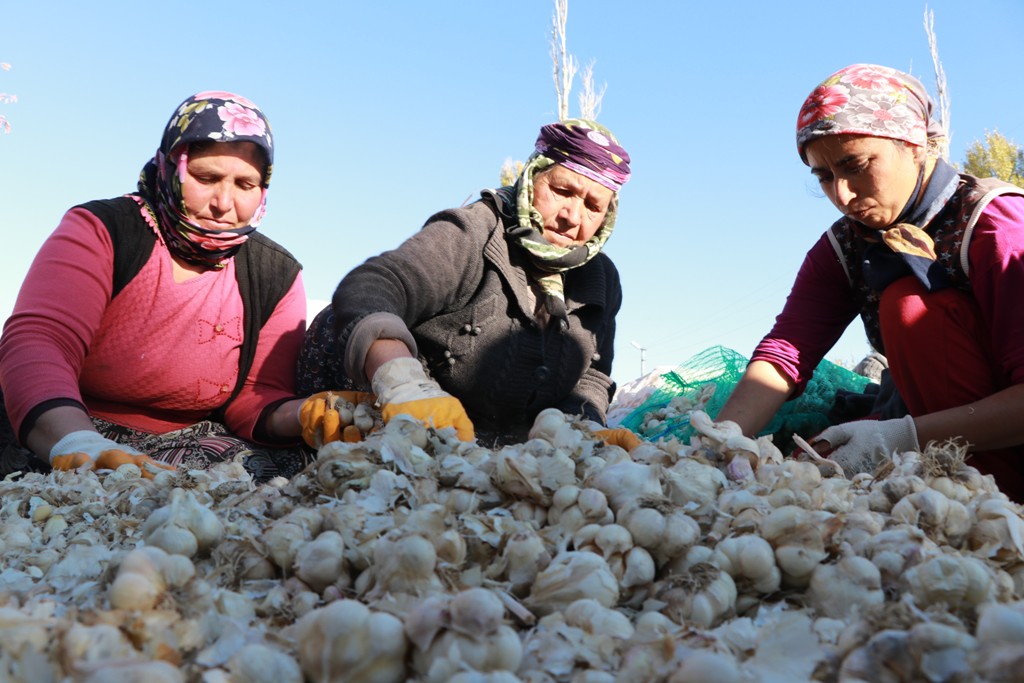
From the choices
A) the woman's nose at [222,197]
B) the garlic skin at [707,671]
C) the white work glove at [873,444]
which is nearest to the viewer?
the garlic skin at [707,671]

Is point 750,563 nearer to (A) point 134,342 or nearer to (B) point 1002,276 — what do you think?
(B) point 1002,276

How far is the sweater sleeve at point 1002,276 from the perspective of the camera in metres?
2.03

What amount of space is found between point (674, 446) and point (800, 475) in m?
0.20

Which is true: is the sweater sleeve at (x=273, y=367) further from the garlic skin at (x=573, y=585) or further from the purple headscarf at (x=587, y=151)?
the garlic skin at (x=573, y=585)

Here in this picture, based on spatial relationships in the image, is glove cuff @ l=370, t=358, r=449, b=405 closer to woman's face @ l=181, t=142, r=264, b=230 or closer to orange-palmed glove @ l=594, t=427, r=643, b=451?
orange-palmed glove @ l=594, t=427, r=643, b=451

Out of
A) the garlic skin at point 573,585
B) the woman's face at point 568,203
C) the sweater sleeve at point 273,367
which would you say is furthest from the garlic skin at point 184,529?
the woman's face at point 568,203

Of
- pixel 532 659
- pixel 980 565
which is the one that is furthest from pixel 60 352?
pixel 980 565

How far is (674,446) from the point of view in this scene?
55.1 inches

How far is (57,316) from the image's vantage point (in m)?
2.20

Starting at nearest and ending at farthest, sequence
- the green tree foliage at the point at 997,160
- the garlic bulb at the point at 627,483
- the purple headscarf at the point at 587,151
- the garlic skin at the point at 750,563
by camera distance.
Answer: the garlic skin at the point at 750,563
the garlic bulb at the point at 627,483
the purple headscarf at the point at 587,151
the green tree foliage at the point at 997,160

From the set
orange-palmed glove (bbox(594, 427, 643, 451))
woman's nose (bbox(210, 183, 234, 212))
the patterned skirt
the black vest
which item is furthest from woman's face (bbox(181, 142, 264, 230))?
orange-palmed glove (bbox(594, 427, 643, 451))

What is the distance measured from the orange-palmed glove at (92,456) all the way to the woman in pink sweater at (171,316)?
0.18m

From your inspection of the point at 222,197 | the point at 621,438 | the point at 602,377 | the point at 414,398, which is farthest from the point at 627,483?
the point at 602,377

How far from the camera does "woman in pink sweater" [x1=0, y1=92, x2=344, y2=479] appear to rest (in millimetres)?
2229
